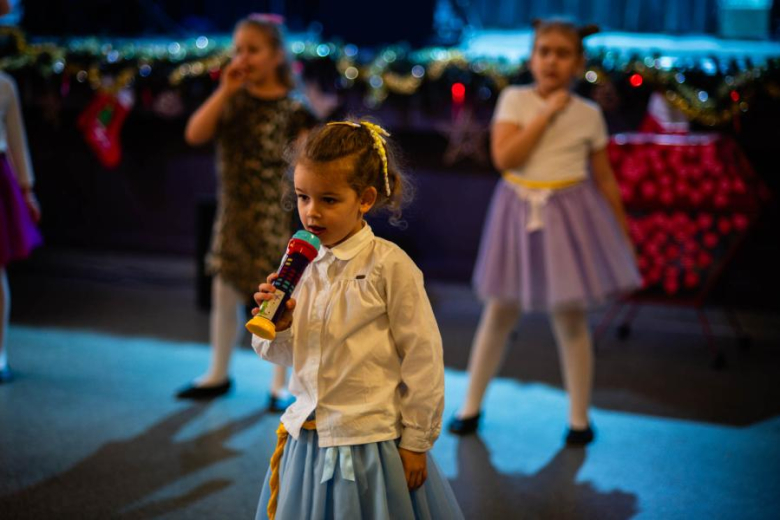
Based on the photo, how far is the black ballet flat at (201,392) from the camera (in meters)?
3.00

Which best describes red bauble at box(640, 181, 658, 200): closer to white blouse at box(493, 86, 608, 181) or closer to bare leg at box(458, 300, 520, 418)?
white blouse at box(493, 86, 608, 181)

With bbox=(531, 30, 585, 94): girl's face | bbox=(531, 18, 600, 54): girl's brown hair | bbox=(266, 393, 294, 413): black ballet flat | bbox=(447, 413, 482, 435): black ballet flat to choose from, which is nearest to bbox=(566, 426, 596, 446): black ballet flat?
bbox=(447, 413, 482, 435): black ballet flat

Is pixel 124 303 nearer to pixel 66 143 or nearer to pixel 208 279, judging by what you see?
pixel 208 279

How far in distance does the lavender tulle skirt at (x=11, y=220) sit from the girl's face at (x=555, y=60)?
1.82 meters

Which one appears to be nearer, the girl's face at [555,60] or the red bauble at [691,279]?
the girl's face at [555,60]

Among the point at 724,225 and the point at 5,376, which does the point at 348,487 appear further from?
the point at 724,225

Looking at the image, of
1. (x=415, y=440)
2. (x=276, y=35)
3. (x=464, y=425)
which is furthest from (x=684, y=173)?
(x=415, y=440)

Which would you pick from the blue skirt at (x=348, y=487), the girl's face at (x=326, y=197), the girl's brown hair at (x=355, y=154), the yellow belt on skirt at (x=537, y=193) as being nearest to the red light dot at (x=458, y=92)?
the yellow belt on skirt at (x=537, y=193)

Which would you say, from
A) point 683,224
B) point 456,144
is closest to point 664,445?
point 683,224

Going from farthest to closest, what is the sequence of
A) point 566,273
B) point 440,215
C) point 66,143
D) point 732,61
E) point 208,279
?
1. point 66,143
2. point 440,215
3. point 208,279
4. point 732,61
5. point 566,273

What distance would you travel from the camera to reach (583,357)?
266 cm

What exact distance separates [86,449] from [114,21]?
9.92 feet

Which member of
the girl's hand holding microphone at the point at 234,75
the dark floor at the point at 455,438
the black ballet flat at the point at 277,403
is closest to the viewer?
the dark floor at the point at 455,438

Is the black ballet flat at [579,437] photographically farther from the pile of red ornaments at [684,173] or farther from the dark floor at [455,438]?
the pile of red ornaments at [684,173]
